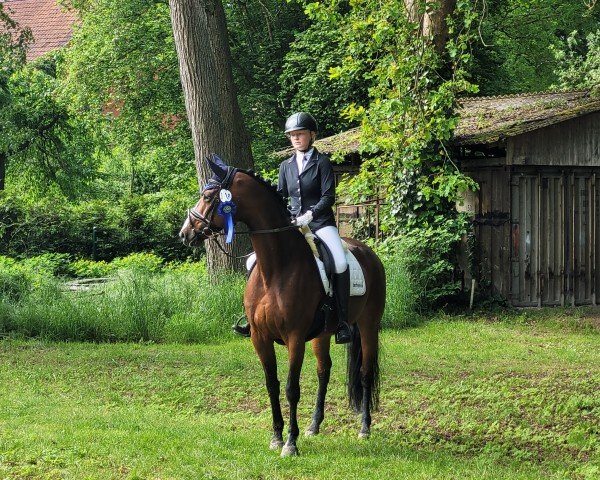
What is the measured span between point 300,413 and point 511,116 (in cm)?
1227

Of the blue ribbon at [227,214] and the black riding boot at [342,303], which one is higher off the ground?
the blue ribbon at [227,214]

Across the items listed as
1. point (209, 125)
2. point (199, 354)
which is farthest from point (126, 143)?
point (199, 354)

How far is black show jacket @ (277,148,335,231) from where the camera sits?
871cm

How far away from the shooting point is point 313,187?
8789mm

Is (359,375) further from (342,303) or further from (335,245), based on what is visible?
(335,245)

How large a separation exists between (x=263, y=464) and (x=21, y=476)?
1.88 metres

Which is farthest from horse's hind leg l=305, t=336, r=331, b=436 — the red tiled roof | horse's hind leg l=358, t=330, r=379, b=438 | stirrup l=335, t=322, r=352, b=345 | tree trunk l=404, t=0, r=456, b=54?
the red tiled roof

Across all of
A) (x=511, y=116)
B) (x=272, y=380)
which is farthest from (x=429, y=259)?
(x=272, y=380)

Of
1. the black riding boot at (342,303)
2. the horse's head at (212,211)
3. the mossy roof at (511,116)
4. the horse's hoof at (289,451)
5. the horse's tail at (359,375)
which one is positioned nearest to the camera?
the horse's head at (212,211)

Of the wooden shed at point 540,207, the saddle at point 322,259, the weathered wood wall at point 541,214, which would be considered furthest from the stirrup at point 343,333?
the weathered wood wall at point 541,214

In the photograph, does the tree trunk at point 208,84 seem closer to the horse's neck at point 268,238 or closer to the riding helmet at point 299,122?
the riding helmet at point 299,122

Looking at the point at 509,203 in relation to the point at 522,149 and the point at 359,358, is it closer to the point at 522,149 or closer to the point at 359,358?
the point at 522,149

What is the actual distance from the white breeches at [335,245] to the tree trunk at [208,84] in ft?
28.5

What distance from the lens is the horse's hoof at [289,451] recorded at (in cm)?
809
